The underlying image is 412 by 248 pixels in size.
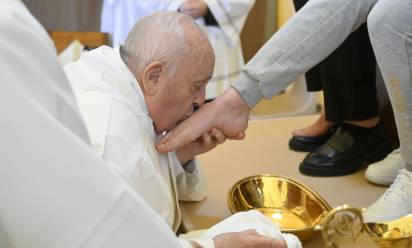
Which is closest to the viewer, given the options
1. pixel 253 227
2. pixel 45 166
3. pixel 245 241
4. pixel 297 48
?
pixel 45 166

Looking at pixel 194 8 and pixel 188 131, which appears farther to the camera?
pixel 194 8

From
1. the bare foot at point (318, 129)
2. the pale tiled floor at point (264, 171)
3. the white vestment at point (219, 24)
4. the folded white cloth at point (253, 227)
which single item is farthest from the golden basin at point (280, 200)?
the white vestment at point (219, 24)

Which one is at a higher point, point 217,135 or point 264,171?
point 217,135

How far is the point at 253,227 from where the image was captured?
95 centimetres

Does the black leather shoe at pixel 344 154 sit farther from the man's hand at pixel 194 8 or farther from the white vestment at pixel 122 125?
the man's hand at pixel 194 8

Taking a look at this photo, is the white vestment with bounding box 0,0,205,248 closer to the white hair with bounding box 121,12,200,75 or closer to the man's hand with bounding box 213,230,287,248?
the man's hand with bounding box 213,230,287,248

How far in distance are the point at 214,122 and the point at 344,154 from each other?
1.45 ft

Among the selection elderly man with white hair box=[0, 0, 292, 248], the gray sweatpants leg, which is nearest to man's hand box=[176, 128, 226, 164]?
the gray sweatpants leg

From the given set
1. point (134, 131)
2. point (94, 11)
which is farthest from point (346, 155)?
point (94, 11)

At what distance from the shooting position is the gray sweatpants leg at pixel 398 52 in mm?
1090

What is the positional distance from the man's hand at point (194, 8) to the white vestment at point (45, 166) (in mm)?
1666

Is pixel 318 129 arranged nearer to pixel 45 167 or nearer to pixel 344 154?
pixel 344 154

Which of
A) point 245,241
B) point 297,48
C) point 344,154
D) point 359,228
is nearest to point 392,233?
point 359,228

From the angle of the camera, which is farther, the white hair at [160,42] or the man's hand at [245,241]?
the white hair at [160,42]
